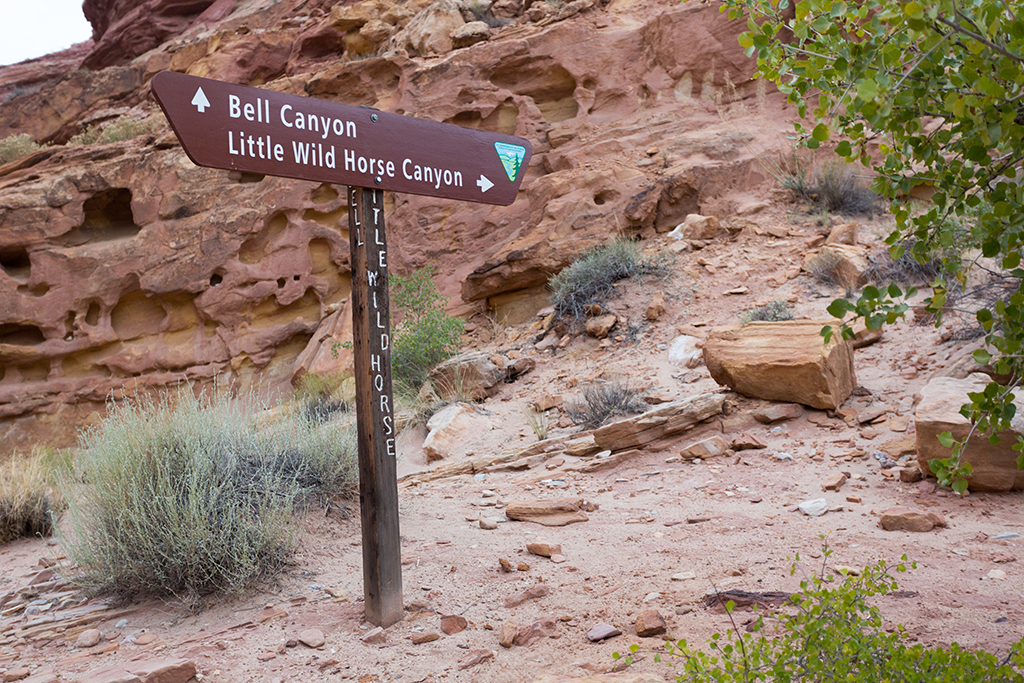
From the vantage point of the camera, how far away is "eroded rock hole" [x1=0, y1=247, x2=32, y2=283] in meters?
12.7

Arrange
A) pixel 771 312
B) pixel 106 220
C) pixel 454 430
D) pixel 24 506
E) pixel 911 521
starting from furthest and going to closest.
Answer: pixel 106 220 < pixel 771 312 < pixel 454 430 < pixel 24 506 < pixel 911 521

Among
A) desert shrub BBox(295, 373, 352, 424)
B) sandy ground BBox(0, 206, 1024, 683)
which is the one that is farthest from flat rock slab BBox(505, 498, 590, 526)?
desert shrub BBox(295, 373, 352, 424)

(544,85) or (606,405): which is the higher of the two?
(544,85)

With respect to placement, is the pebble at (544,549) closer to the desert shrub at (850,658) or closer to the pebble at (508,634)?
the pebble at (508,634)

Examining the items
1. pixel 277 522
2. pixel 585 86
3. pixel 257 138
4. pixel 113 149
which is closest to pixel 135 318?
pixel 113 149

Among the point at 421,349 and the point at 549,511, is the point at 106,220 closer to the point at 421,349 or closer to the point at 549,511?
the point at 421,349

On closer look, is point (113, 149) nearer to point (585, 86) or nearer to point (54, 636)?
point (585, 86)

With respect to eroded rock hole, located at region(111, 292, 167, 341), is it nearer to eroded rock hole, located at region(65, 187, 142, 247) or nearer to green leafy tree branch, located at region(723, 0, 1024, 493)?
eroded rock hole, located at region(65, 187, 142, 247)

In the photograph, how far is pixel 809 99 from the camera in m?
10.6

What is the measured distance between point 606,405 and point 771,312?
2477 mm

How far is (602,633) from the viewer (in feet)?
8.68

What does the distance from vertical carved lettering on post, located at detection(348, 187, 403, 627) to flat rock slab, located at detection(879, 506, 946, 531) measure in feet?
8.31

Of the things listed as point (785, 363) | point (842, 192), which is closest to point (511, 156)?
point (785, 363)

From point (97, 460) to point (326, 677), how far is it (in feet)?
7.63
